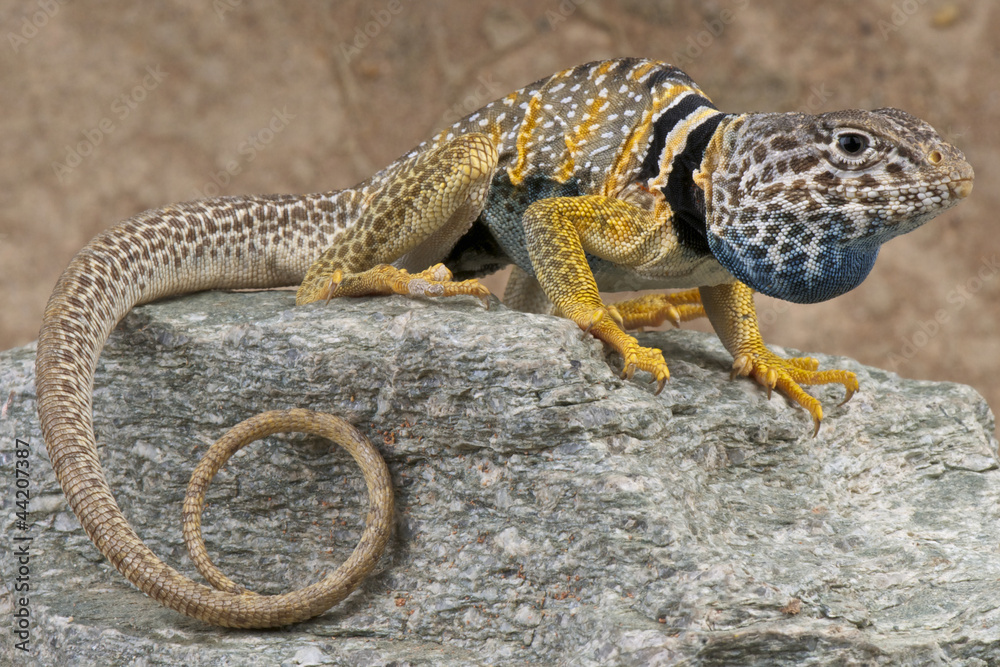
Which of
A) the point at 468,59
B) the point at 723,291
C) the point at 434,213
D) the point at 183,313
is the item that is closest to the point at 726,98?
the point at 468,59

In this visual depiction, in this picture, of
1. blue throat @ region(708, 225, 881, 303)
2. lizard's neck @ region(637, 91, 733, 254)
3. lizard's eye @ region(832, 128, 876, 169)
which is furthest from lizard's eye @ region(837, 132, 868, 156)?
lizard's neck @ region(637, 91, 733, 254)

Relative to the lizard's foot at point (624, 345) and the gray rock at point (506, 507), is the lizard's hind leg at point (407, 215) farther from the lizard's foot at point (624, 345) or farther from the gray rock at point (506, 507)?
the lizard's foot at point (624, 345)

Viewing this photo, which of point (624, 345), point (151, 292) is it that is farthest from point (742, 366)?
point (151, 292)

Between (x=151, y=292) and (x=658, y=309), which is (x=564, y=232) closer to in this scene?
(x=658, y=309)

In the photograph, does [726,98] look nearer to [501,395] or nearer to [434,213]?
[434,213]

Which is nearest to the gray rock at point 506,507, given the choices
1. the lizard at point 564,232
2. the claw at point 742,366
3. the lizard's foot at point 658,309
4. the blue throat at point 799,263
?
the claw at point 742,366

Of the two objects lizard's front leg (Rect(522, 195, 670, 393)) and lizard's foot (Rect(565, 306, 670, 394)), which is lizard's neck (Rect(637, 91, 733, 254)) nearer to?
lizard's front leg (Rect(522, 195, 670, 393))

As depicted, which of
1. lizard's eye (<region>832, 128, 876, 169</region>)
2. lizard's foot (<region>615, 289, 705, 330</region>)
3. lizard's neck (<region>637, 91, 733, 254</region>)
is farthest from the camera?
lizard's foot (<region>615, 289, 705, 330</region>)
